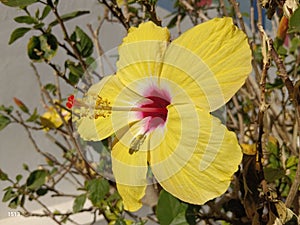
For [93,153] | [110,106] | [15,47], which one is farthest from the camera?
[15,47]

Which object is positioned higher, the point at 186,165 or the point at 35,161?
the point at 186,165

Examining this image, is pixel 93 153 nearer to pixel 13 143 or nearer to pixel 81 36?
pixel 81 36

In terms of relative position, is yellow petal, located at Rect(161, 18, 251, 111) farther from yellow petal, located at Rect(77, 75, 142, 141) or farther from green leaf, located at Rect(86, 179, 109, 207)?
green leaf, located at Rect(86, 179, 109, 207)

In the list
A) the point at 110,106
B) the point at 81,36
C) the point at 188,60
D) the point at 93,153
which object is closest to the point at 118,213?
the point at 93,153

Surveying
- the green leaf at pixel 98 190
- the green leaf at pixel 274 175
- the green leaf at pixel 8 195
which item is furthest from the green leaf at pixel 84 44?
the green leaf at pixel 274 175

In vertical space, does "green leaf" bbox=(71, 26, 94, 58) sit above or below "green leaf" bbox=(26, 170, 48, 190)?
above

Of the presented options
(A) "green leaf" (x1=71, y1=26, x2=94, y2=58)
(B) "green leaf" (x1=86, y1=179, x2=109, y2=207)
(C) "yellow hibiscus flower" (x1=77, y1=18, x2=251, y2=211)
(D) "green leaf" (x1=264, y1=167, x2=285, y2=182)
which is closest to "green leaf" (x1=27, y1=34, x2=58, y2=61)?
(A) "green leaf" (x1=71, y1=26, x2=94, y2=58)
